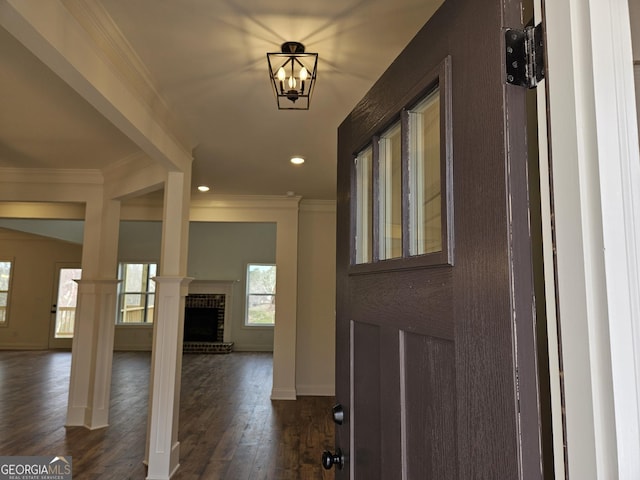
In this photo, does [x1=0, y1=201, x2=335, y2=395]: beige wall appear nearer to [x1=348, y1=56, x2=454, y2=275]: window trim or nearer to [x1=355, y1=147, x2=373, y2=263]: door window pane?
[x1=355, y1=147, x2=373, y2=263]: door window pane

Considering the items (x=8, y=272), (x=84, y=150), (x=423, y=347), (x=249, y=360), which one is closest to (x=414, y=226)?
(x=423, y=347)

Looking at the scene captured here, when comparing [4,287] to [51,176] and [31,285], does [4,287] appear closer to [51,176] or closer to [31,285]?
[31,285]

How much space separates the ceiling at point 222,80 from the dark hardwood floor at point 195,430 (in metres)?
2.50

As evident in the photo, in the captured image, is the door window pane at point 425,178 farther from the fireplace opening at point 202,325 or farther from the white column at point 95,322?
the fireplace opening at point 202,325

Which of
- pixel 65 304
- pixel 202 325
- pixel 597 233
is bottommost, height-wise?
pixel 202 325

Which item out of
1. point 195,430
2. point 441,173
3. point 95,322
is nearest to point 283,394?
point 195,430

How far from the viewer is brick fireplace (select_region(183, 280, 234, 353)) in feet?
32.0

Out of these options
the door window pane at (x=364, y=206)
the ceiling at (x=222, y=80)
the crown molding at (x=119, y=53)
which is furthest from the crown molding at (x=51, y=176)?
the door window pane at (x=364, y=206)

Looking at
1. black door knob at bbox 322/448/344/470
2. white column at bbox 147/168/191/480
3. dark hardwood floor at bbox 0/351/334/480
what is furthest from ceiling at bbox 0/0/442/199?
dark hardwood floor at bbox 0/351/334/480

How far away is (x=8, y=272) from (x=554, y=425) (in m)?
11.6

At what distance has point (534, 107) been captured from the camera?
0.68 m

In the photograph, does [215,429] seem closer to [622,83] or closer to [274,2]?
[274,2]

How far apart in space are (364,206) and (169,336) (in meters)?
2.46

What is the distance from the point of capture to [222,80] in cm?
241
